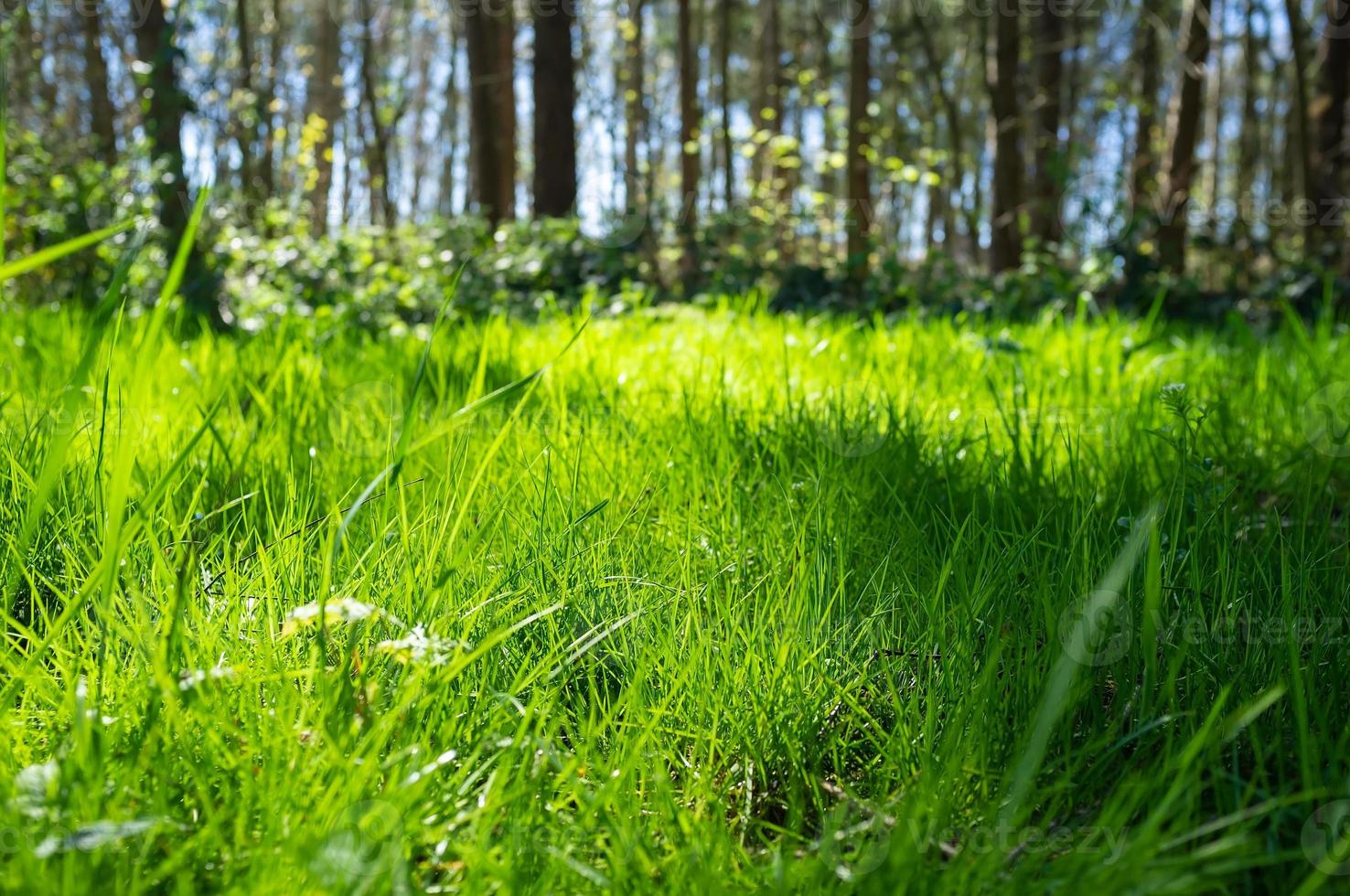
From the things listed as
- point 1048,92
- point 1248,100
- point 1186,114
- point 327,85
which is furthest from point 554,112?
point 327,85

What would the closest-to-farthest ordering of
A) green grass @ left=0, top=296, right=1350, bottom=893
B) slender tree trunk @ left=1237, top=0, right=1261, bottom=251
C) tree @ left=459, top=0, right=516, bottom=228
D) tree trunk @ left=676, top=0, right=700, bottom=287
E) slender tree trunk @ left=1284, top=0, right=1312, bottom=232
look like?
green grass @ left=0, top=296, right=1350, bottom=893, slender tree trunk @ left=1284, top=0, right=1312, bottom=232, tree @ left=459, top=0, right=516, bottom=228, tree trunk @ left=676, top=0, right=700, bottom=287, slender tree trunk @ left=1237, top=0, right=1261, bottom=251

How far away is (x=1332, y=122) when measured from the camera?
7.11 m

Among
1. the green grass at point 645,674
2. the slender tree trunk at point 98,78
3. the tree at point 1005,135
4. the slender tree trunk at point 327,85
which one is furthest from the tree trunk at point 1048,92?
the slender tree trunk at point 327,85

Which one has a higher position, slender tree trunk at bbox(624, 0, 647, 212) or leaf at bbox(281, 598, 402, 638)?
slender tree trunk at bbox(624, 0, 647, 212)

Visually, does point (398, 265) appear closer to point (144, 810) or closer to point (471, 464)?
point (471, 464)

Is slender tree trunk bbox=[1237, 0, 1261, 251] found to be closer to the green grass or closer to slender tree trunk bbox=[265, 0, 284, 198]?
slender tree trunk bbox=[265, 0, 284, 198]

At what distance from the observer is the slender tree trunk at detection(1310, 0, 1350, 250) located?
693cm

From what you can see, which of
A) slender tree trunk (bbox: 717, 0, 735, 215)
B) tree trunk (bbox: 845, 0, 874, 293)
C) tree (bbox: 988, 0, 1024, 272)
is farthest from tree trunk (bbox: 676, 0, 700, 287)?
tree (bbox: 988, 0, 1024, 272)

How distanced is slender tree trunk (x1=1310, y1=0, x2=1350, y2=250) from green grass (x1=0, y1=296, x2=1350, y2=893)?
20.3ft

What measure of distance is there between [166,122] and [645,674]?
545cm

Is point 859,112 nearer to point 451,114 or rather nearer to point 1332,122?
point 1332,122

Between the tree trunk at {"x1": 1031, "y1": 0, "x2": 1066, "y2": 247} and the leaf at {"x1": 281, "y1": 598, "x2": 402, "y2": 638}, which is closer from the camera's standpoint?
the leaf at {"x1": 281, "y1": 598, "x2": 402, "y2": 638}

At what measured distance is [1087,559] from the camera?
4.52 feet

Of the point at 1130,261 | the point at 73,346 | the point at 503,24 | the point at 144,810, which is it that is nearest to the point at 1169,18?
the point at 503,24
